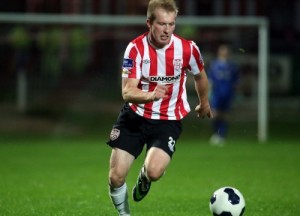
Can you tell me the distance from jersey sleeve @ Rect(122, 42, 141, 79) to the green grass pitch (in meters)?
1.64

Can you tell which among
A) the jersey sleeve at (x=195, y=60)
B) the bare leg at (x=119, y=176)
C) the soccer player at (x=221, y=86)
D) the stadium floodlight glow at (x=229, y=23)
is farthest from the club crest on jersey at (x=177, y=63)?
the stadium floodlight glow at (x=229, y=23)

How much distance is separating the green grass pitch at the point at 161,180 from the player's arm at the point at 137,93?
1589mm

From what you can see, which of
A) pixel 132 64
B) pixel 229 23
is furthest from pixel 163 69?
pixel 229 23

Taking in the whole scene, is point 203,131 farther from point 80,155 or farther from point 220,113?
point 80,155

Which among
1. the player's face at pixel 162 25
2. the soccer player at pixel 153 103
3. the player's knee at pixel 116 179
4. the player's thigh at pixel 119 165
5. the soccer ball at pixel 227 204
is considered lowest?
the soccer ball at pixel 227 204

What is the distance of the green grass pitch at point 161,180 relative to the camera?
8.30m

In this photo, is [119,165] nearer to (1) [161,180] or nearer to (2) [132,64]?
(2) [132,64]

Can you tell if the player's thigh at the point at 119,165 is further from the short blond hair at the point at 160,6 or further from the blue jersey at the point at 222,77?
the blue jersey at the point at 222,77

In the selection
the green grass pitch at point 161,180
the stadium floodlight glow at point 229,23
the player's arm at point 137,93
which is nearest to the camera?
the player's arm at point 137,93

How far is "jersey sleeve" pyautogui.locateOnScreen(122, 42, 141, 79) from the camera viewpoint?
6.86 m

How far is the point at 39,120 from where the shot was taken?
2045 cm

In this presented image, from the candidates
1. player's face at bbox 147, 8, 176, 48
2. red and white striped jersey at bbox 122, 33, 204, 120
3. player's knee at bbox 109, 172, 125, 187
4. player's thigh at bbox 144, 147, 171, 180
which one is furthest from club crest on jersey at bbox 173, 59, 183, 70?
player's knee at bbox 109, 172, 125, 187

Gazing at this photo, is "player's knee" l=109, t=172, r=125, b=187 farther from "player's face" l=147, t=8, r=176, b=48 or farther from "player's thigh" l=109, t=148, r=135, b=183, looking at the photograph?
"player's face" l=147, t=8, r=176, b=48

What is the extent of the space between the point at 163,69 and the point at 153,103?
33 centimetres
